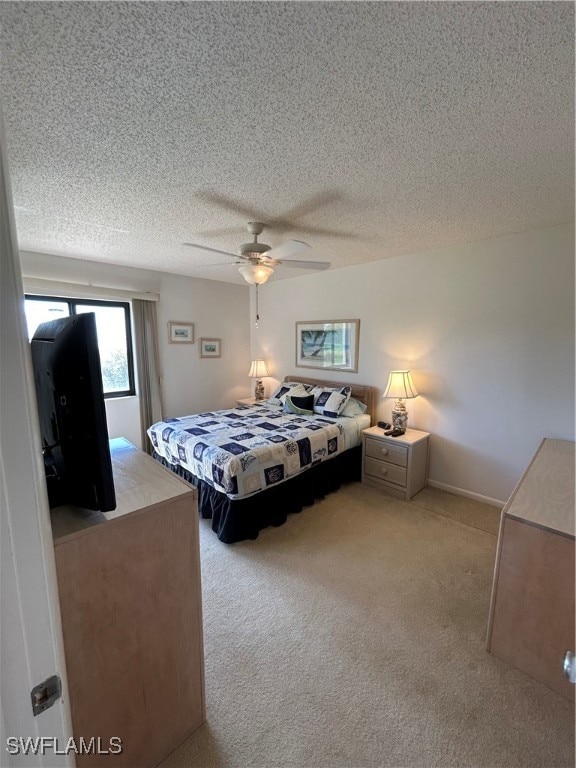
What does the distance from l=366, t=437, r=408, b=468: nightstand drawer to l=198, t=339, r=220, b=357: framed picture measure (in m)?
2.63

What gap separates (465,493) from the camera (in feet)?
10.2

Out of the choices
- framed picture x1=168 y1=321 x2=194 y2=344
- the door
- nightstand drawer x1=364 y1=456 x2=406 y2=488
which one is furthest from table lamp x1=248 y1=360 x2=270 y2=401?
the door

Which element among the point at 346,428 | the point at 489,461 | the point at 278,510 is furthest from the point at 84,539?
the point at 489,461

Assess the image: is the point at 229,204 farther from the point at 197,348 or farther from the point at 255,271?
the point at 197,348

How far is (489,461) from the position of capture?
9.70 feet

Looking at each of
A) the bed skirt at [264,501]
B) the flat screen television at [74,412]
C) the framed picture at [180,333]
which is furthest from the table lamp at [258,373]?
the flat screen television at [74,412]

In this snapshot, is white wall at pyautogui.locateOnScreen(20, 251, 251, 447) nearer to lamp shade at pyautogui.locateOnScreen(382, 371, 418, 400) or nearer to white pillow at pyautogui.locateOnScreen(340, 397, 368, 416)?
white pillow at pyautogui.locateOnScreen(340, 397, 368, 416)

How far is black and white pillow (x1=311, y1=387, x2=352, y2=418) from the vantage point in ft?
12.0

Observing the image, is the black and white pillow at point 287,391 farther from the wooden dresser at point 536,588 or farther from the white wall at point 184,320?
the wooden dresser at point 536,588

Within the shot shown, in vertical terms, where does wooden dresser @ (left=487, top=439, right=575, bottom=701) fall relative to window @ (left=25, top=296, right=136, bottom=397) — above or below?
below

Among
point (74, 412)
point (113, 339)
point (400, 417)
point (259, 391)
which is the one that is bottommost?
point (400, 417)

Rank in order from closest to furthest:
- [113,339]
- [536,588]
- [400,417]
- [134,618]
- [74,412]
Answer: [74,412], [134,618], [536,588], [400,417], [113,339]

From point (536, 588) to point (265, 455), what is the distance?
5.87ft

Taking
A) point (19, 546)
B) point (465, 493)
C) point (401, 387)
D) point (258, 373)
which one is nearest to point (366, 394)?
point (401, 387)
